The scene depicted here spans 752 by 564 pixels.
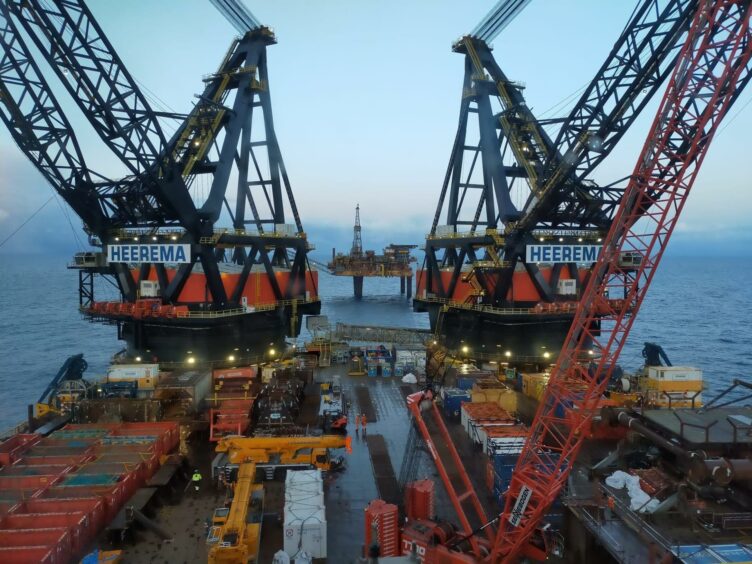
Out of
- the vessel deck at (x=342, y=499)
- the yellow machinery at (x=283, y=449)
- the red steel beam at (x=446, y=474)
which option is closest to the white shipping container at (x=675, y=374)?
the vessel deck at (x=342, y=499)

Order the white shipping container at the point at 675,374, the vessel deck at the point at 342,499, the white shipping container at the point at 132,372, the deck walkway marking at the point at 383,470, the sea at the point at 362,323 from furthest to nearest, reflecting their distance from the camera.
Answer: the sea at the point at 362,323
the white shipping container at the point at 132,372
the white shipping container at the point at 675,374
the deck walkway marking at the point at 383,470
the vessel deck at the point at 342,499

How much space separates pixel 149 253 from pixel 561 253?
→ 3612 centimetres

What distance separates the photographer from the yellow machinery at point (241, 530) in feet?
53.7

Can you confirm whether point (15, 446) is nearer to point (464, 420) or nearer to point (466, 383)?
point (464, 420)

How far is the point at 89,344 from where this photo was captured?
8094 centimetres

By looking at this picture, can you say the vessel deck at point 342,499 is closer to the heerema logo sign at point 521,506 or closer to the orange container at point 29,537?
the orange container at point 29,537

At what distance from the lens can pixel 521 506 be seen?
54.1 ft

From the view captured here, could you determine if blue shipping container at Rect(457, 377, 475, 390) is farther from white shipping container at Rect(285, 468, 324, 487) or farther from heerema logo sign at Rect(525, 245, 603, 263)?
white shipping container at Rect(285, 468, 324, 487)

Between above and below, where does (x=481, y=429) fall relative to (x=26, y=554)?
above

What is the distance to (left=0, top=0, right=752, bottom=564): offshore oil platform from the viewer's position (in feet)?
51.9

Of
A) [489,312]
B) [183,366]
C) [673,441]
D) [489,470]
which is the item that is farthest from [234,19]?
[673,441]

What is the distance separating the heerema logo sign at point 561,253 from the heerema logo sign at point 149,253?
96.8 ft

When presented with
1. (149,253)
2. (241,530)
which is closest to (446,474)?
(241,530)

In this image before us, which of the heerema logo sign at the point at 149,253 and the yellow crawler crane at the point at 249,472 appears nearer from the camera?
the yellow crawler crane at the point at 249,472
